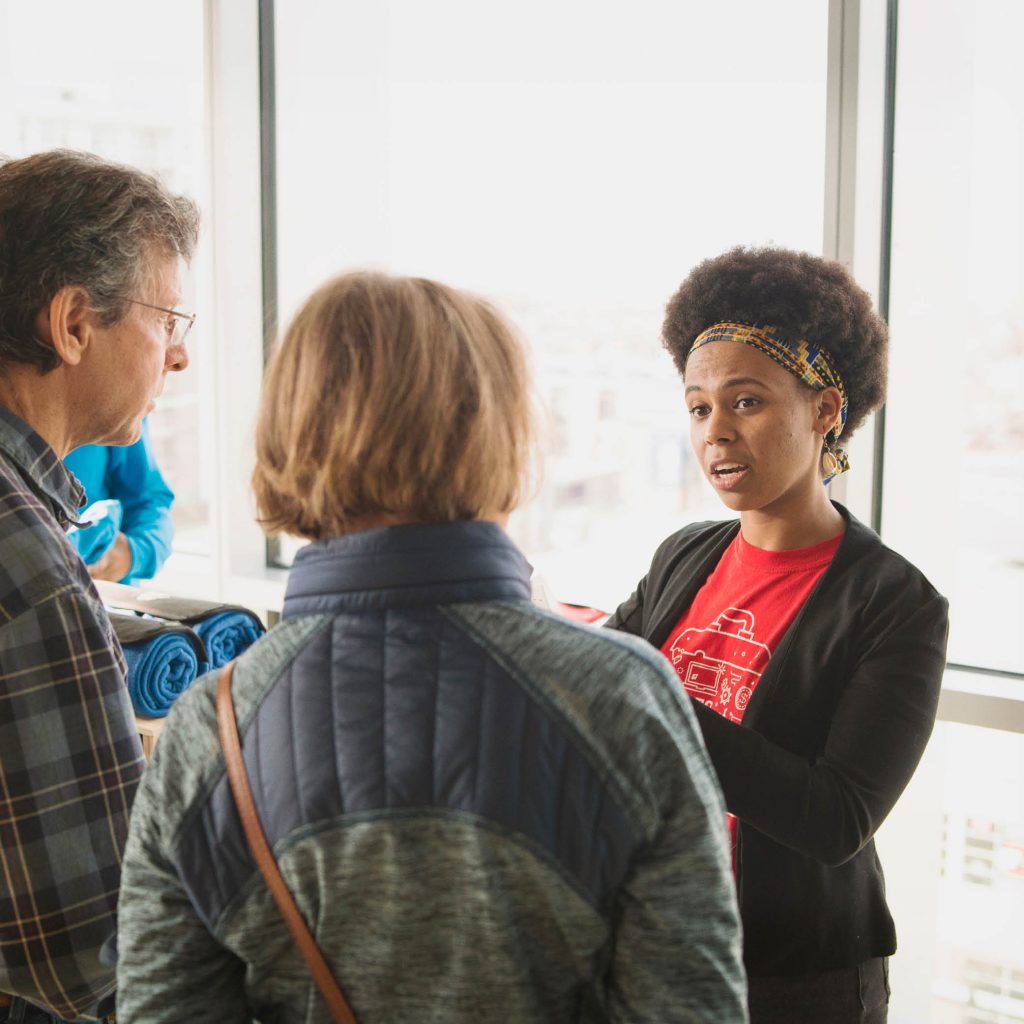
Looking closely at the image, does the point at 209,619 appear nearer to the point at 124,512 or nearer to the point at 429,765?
the point at 124,512

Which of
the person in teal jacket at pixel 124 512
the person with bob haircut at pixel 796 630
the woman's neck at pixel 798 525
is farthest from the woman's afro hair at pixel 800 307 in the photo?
the person in teal jacket at pixel 124 512

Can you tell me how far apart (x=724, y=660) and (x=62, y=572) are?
82 centimetres

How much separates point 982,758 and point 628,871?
1.49m

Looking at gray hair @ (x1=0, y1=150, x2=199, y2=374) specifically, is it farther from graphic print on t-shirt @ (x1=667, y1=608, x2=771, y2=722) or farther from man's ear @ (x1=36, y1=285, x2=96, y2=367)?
graphic print on t-shirt @ (x1=667, y1=608, x2=771, y2=722)

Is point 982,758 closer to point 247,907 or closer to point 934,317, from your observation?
point 934,317

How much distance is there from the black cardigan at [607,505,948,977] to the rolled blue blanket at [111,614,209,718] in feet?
3.07

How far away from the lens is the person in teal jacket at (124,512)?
2238 millimetres

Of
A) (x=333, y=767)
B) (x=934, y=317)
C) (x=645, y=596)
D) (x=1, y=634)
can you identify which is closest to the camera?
(x=333, y=767)

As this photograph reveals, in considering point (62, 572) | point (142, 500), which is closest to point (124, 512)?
point (142, 500)

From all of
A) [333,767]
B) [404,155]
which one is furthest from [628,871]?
[404,155]

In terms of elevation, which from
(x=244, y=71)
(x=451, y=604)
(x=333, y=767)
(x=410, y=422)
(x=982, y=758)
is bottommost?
(x=982, y=758)

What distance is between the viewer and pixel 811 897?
1318mm

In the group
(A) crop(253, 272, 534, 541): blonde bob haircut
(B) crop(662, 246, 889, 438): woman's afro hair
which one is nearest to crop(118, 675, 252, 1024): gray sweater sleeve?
(A) crop(253, 272, 534, 541): blonde bob haircut

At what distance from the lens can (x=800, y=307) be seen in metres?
1.47
